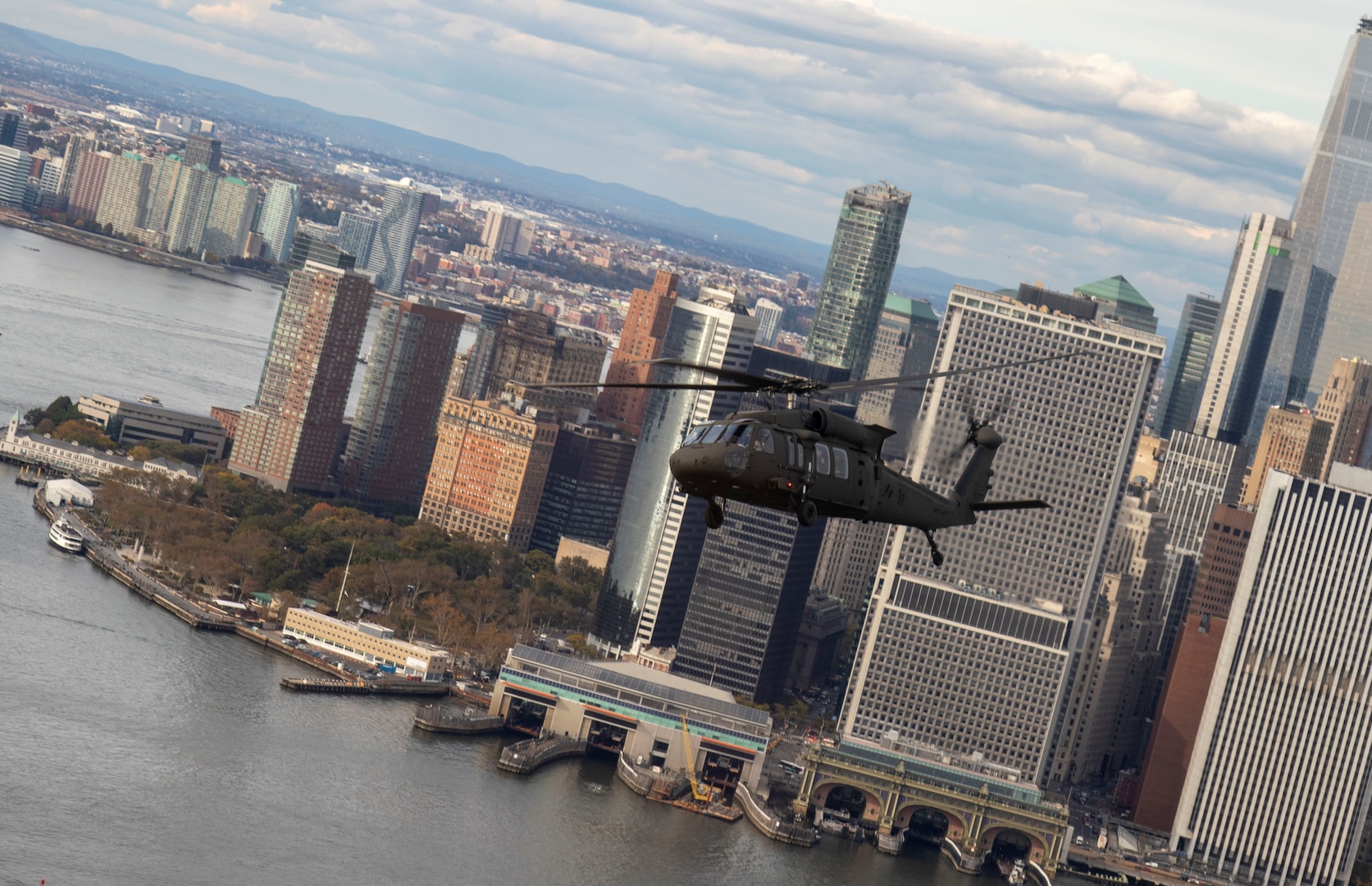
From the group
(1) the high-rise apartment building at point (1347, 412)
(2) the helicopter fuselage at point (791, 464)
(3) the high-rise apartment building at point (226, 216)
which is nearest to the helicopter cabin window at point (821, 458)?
(2) the helicopter fuselage at point (791, 464)

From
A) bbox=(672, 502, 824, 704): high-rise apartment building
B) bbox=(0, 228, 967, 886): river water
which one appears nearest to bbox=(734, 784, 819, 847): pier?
bbox=(0, 228, 967, 886): river water

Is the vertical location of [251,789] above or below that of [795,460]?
below

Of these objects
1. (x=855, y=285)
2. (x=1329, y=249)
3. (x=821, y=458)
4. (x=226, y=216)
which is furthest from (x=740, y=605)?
(x=226, y=216)

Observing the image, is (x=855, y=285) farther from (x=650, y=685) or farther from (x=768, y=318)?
(x=768, y=318)

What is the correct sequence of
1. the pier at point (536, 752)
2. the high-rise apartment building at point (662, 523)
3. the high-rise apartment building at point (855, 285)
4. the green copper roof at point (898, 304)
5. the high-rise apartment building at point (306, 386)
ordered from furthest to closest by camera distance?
the green copper roof at point (898, 304) < the high-rise apartment building at point (855, 285) < the high-rise apartment building at point (306, 386) < the high-rise apartment building at point (662, 523) < the pier at point (536, 752)

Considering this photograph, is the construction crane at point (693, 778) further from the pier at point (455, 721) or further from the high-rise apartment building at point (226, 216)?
the high-rise apartment building at point (226, 216)
